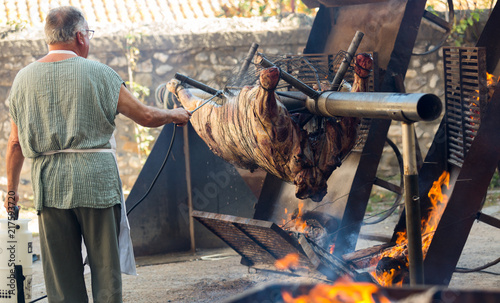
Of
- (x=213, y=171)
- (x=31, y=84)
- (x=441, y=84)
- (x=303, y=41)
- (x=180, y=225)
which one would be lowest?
(x=180, y=225)

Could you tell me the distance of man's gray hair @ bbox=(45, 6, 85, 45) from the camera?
129 inches

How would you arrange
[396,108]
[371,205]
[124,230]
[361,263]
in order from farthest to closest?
1. [371,205]
2. [361,263]
3. [124,230]
4. [396,108]

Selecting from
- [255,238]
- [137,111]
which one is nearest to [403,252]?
[255,238]

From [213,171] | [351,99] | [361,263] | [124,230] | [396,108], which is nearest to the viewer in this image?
[396,108]

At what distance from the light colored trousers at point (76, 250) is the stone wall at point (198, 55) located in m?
5.27

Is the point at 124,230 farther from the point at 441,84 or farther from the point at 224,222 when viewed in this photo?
the point at 441,84

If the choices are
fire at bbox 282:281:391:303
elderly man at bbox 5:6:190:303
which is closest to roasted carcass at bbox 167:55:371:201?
elderly man at bbox 5:6:190:303

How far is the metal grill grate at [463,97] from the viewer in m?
3.66

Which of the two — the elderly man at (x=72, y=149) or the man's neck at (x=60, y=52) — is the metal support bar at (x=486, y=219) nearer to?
the elderly man at (x=72, y=149)

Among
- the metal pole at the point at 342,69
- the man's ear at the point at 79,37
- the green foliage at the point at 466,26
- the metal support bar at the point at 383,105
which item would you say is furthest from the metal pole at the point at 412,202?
the green foliage at the point at 466,26

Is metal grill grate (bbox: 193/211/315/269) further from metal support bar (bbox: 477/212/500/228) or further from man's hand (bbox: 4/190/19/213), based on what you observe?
man's hand (bbox: 4/190/19/213)

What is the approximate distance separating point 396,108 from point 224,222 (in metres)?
1.92

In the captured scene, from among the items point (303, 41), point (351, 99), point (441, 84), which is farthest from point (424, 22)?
point (351, 99)

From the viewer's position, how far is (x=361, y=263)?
4.18 meters
